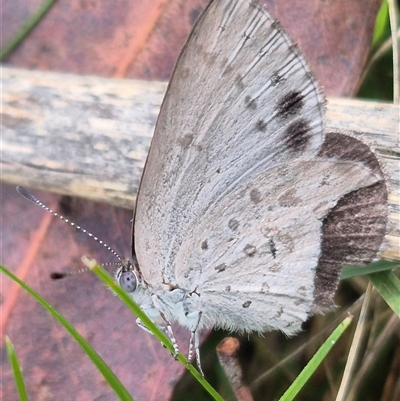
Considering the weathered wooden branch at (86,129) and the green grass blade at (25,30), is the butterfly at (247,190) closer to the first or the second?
→ the weathered wooden branch at (86,129)

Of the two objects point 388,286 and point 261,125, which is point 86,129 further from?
point 388,286

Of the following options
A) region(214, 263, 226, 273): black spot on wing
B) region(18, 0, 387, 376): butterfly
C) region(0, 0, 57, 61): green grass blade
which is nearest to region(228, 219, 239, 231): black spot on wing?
region(18, 0, 387, 376): butterfly

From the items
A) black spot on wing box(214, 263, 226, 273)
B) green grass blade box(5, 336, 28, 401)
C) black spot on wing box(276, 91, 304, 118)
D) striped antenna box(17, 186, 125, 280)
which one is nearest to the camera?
green grass blade box(5, 336, 28, 401)

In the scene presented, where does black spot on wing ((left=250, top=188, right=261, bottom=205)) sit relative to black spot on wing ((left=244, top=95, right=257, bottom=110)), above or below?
below

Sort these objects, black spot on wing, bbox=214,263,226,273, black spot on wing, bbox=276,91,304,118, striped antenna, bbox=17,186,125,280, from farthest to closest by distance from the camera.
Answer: striped antenna, bbox=17,186,125,280 → black spot on wing, bbox=214,263,226,273 → black spot on wing, bbox=276,91,304,118

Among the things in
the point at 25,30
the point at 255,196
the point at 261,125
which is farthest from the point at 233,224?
the point at 25,30

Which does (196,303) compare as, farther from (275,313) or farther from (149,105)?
(149,105)

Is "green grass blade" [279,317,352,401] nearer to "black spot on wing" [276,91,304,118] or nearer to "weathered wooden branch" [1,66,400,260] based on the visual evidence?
"black spot on wing" [276,91,304,118]
